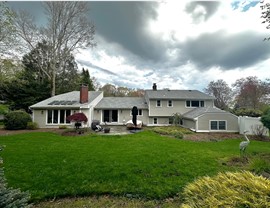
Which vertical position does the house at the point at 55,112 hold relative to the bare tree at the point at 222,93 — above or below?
below

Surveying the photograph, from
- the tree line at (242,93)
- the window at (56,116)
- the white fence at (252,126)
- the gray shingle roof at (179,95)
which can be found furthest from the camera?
the tree line at (242,93)

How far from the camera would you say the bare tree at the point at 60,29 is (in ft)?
85.6

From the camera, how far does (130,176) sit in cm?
566

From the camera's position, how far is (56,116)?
66.0ft

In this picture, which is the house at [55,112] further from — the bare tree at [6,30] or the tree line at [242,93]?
the tree line at [242,93]

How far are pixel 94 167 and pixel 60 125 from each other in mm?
15119

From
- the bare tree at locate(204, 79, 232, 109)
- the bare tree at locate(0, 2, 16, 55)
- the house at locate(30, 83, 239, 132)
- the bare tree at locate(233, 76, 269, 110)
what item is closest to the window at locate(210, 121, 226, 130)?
the house at locate(30, 83, 239, 132)

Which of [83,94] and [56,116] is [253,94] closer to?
[83,94]

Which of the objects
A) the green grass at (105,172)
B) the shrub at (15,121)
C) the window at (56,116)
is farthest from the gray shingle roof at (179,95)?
the green grass at (105,172)

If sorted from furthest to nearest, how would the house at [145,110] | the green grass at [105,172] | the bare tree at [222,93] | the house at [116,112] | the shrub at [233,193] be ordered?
the bare tree at [222,93], the house at [116,112], the house at [145,110], the green grass at [105,172], the shrub at [233,193]

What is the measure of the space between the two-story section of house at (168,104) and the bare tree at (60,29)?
14549 mm

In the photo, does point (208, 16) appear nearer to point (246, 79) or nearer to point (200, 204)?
point (200, 204)

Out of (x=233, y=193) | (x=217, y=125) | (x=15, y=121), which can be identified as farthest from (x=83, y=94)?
(x=233, y=193)

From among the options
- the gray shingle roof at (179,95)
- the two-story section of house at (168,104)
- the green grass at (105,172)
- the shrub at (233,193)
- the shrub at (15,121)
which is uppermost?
the gray shingle roof at (179,95)
